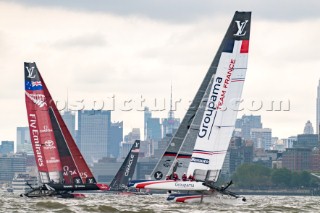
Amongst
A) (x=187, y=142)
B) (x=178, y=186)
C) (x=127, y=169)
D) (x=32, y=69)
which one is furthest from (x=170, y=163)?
(x=127, y=169)

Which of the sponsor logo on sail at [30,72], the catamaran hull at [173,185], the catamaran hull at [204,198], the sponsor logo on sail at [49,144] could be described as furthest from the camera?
the sponsor logo on sail at [49,144]

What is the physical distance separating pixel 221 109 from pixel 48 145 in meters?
16.2

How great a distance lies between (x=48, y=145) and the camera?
75.6 meters

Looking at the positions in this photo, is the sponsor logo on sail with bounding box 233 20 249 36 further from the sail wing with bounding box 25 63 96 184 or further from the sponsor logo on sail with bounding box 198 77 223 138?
the sail wing with bounding box 25 63 96 184

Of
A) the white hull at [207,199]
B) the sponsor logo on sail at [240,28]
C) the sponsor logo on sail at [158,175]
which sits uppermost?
the sponsor logo on sail at [240,28]

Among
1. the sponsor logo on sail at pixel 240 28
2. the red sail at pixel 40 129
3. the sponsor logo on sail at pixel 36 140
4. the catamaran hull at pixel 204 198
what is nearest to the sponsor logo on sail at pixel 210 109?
the sponsor logo on sail at pixel 240 28

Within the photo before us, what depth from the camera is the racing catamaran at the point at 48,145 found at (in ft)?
246

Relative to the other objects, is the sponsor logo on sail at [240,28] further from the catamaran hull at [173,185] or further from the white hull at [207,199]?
the white hull at [207,199]

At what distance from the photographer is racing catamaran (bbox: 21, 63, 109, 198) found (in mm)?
75044

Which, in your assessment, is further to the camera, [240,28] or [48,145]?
[48,145]

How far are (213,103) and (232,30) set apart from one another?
3659 millimetres

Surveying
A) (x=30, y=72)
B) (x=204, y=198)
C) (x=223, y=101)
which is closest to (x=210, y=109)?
(x=223, y=101)

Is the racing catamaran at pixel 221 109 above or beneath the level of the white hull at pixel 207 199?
above

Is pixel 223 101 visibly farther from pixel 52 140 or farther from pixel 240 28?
pixel 52 140
